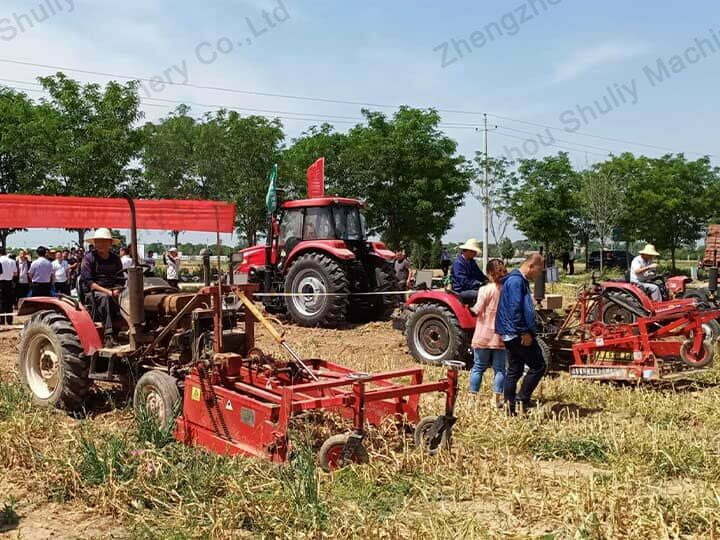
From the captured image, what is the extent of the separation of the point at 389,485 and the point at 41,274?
38.5 feet

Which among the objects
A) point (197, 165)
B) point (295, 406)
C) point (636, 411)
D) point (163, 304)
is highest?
point (197, 165)

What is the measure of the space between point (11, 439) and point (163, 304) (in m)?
1.64

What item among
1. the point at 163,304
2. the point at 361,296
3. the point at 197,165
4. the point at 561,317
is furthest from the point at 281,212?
the point at 197,165

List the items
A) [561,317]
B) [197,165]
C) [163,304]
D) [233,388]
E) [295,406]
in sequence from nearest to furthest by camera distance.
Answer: [295,406]
[233,388]
[163,304]
[561,317]
[197,165]

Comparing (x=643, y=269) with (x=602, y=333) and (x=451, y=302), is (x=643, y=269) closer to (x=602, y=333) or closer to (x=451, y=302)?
(x=602, y=333)

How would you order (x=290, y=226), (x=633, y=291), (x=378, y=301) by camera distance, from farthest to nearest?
(x=290, y=226)
(x=378, y=301)
(x=633, y=291)

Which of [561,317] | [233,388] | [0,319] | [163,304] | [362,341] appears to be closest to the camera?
[233,388]

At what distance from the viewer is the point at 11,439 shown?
514cm

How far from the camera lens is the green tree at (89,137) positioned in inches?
732

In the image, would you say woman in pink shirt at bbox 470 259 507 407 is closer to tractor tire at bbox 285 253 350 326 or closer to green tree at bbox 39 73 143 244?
tractor tire at bbox 285 253 350 326

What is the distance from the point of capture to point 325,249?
469 inches

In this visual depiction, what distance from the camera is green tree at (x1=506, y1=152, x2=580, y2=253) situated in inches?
1183

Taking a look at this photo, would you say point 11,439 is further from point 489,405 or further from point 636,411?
point 636,411

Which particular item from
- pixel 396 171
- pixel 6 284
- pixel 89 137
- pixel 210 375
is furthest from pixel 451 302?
pixel 396 171
